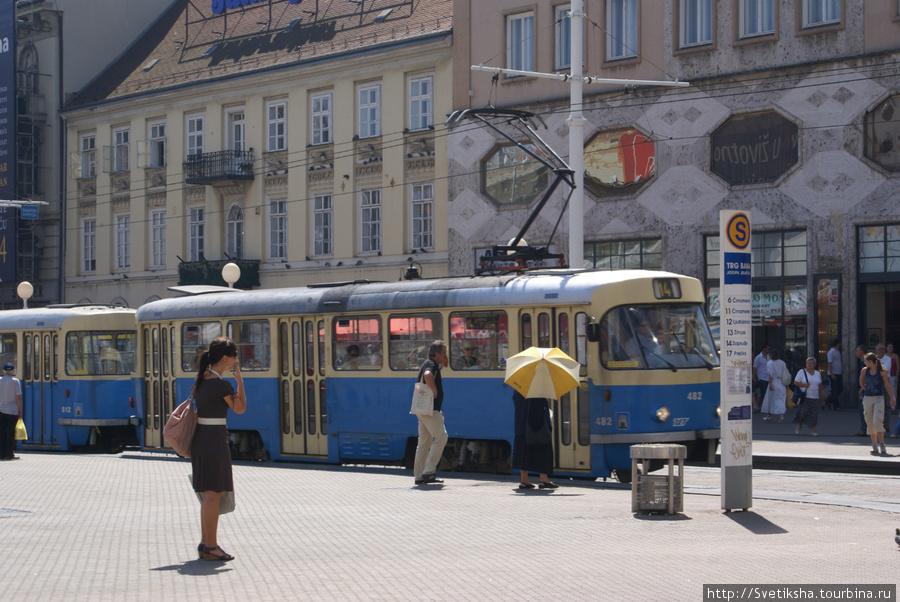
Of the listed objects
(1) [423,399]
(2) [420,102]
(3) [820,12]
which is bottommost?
(1) [423,399]

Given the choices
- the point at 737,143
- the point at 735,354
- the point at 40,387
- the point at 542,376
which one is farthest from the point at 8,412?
the point at 737,143

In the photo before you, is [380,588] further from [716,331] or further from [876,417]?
[716,331]

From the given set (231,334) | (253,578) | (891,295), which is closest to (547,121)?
(891,295)

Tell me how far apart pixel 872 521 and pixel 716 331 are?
18213mm

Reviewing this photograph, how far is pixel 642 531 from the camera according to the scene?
1072cm

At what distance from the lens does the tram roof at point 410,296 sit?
15.6m

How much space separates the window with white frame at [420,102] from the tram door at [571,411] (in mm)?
21517

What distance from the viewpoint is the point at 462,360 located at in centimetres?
1686

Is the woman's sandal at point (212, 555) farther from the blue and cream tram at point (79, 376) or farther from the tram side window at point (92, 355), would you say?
the tram side window at point (92, 355)

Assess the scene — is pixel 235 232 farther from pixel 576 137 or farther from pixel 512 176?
pixel 576 137

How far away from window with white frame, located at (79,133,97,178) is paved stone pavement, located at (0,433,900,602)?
3414 centimetres

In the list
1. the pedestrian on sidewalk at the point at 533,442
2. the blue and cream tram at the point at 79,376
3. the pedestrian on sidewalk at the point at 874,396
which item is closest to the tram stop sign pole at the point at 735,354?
the pedestrian on sidewalk at the point at 533,442

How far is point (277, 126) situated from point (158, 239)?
752cm

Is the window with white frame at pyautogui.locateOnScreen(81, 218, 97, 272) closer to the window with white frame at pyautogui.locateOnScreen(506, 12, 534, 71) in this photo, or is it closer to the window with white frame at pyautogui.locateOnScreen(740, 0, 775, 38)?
the window with white frame at pyautogui.locateOnScreen(506, 12, 534, 71)
